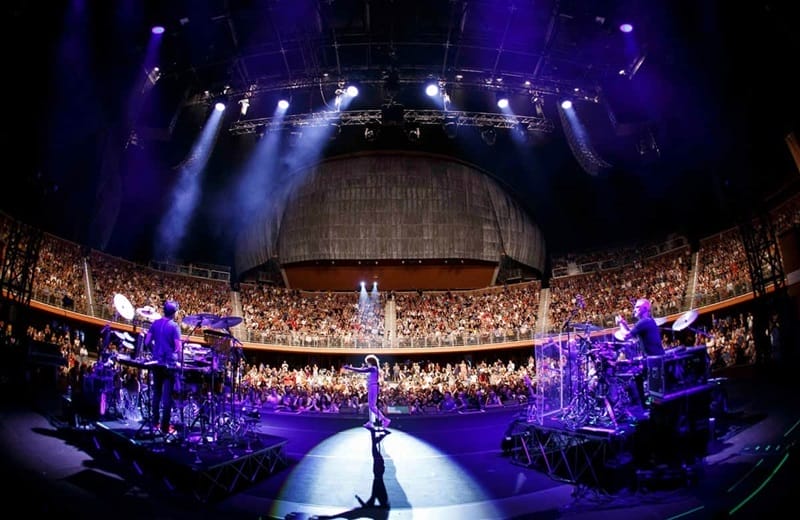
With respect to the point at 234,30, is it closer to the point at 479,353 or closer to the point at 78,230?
the point at 78,230

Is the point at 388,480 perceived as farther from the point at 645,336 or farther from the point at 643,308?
the point at 643,308

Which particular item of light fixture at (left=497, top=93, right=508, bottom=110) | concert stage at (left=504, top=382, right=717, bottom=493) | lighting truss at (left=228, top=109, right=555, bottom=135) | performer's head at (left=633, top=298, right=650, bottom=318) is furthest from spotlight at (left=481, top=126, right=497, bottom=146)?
concert stage at (left=504, top=382, right=717, bottom=493)

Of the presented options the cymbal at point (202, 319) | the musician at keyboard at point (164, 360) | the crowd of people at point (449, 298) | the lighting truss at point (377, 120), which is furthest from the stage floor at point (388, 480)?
the lighting truss at point (377, 120)

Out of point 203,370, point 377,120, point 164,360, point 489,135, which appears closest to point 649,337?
point 203,370

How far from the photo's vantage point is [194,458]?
6.45 m

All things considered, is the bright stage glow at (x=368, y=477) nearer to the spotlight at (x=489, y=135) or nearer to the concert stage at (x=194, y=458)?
the concert stage at (x=194, y=458)

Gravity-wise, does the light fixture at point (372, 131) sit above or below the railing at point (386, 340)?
above

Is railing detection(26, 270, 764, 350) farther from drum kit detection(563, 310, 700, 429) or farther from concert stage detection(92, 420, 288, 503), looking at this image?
concert stage detection(92, 420, 288, 503)

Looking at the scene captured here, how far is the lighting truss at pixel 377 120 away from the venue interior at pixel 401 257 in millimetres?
119

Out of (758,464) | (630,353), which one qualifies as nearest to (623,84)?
(630,353)

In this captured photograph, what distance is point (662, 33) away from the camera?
42.8ft

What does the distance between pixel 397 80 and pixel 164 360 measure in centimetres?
1114

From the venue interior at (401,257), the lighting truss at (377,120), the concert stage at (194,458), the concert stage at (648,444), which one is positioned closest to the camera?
the concert stage at (194,458)

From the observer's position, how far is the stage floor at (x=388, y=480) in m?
5.54
